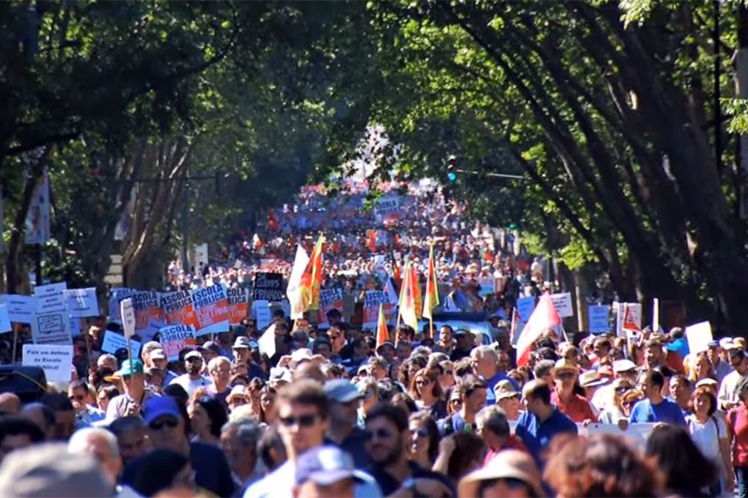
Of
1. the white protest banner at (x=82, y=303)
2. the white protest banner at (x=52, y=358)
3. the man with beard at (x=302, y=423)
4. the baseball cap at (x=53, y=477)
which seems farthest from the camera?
the white protest banner at (x=82, y=303)

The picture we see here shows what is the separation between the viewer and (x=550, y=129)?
32250 mm

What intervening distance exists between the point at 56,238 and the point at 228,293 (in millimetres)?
16498

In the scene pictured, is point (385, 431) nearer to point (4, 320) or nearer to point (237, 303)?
point (4, 320)

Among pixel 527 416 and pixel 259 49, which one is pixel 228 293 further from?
pixel 527 416

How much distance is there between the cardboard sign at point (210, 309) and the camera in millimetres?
25484

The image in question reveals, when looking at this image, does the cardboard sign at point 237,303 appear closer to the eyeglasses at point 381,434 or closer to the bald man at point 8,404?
the bald man at point 8,404

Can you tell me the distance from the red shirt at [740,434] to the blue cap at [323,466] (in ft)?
28.2

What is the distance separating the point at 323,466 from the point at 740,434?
353 inches

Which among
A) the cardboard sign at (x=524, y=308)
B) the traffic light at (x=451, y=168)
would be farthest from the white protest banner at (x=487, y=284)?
the cardboard sign at (x=524, y=308)

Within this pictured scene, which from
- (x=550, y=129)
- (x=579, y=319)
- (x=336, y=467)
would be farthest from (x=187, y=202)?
(x=336, y=467)

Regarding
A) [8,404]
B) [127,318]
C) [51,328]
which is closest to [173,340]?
[51,328]

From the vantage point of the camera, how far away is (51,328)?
74.4 ft

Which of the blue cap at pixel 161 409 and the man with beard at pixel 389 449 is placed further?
the blue cap at pixel 161 409

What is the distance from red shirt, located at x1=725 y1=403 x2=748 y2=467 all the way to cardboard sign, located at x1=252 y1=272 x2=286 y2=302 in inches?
723
